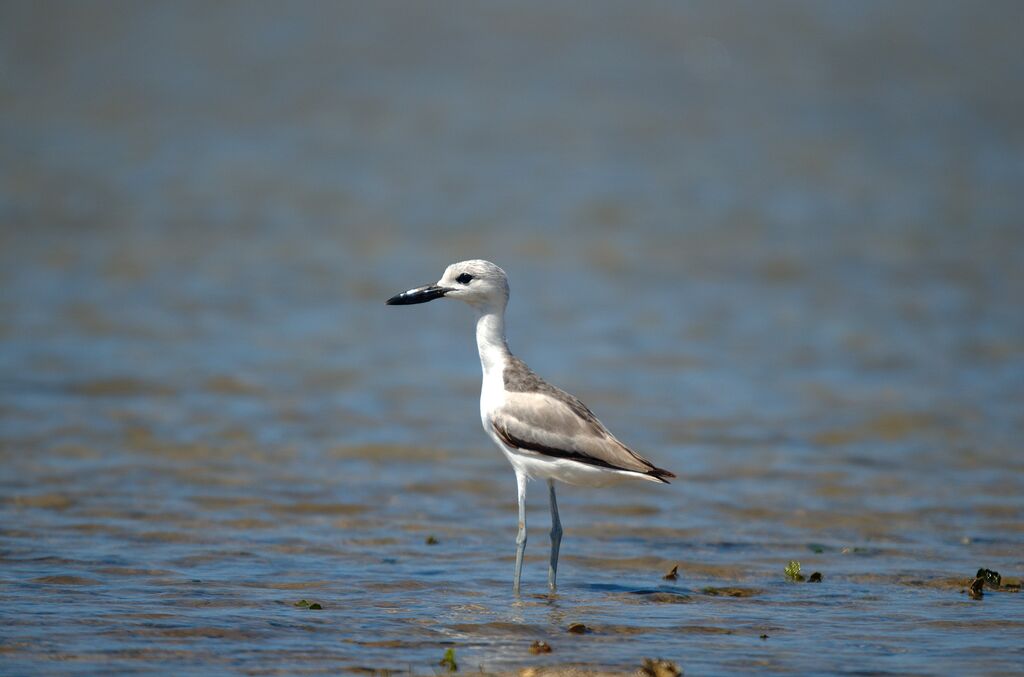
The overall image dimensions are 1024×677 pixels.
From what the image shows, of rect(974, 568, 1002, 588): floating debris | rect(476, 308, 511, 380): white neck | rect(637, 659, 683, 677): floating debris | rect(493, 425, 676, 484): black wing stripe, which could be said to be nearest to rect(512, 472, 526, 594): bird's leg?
rect(493, 425, 676, 484): black wing stripe

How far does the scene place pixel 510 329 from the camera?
59.0 feet

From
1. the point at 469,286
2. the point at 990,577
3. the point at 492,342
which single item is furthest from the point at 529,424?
the point at 990,577

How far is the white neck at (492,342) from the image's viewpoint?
919cm

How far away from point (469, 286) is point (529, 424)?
1.11m

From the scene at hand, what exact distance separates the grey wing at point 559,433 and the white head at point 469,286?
2.51 ft

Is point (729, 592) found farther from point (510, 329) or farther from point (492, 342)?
point (510, 329)

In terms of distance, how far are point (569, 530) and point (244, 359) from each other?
6639mm

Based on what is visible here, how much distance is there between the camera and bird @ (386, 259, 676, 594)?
8.48 m

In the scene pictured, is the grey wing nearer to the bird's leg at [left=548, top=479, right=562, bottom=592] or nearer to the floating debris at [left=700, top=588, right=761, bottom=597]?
the bird's leg at [left=548, top=479, right=562, bottom=592]

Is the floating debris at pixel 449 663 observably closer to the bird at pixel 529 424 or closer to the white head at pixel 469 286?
the bird at pixel 529 424

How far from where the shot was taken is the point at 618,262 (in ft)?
70.2

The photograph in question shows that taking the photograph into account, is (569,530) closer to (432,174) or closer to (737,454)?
(737,454)

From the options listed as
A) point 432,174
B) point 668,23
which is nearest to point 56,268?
point 432,174

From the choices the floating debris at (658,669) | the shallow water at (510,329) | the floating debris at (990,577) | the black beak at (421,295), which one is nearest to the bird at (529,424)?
the black beak at (421,295)
